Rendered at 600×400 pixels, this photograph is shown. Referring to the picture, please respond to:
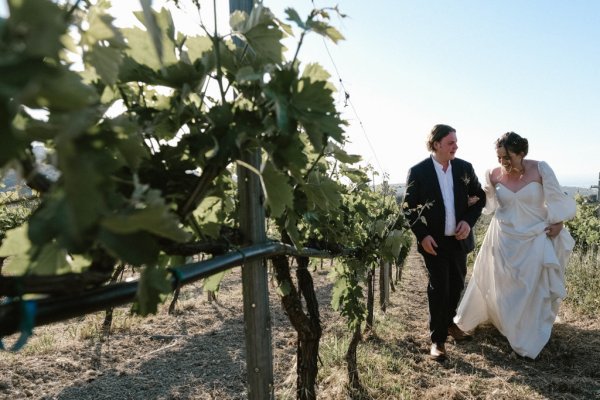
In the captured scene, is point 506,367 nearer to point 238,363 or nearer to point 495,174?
point 495,174

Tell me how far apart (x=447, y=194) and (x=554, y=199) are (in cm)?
106

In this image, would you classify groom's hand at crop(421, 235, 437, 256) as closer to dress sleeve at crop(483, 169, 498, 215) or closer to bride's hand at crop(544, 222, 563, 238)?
dress sleeve at crop(483, 169, 498, 215)

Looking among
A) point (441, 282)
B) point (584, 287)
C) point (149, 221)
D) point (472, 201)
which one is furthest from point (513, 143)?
point (149, 221)

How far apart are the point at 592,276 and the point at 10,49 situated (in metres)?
8.54

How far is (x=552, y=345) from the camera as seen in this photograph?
4.68m

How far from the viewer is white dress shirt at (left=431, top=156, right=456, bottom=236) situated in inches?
171

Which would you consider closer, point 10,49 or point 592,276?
point 10,49

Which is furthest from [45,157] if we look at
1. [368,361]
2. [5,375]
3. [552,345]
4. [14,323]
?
[552,345]

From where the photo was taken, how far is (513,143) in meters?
4.39

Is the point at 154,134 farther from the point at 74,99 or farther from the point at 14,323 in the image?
the point at 74,99

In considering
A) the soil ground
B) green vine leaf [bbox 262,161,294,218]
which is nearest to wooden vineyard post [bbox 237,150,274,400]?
green vine leaf [bbox 262,161,294,218]

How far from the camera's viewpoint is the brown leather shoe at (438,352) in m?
4.23

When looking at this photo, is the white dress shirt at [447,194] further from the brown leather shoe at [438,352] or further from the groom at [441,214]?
the brown leather shoe at [438,352]

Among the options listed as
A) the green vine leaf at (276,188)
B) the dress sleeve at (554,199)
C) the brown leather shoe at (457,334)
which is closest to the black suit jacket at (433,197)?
the dress sleeve at (554,199)
